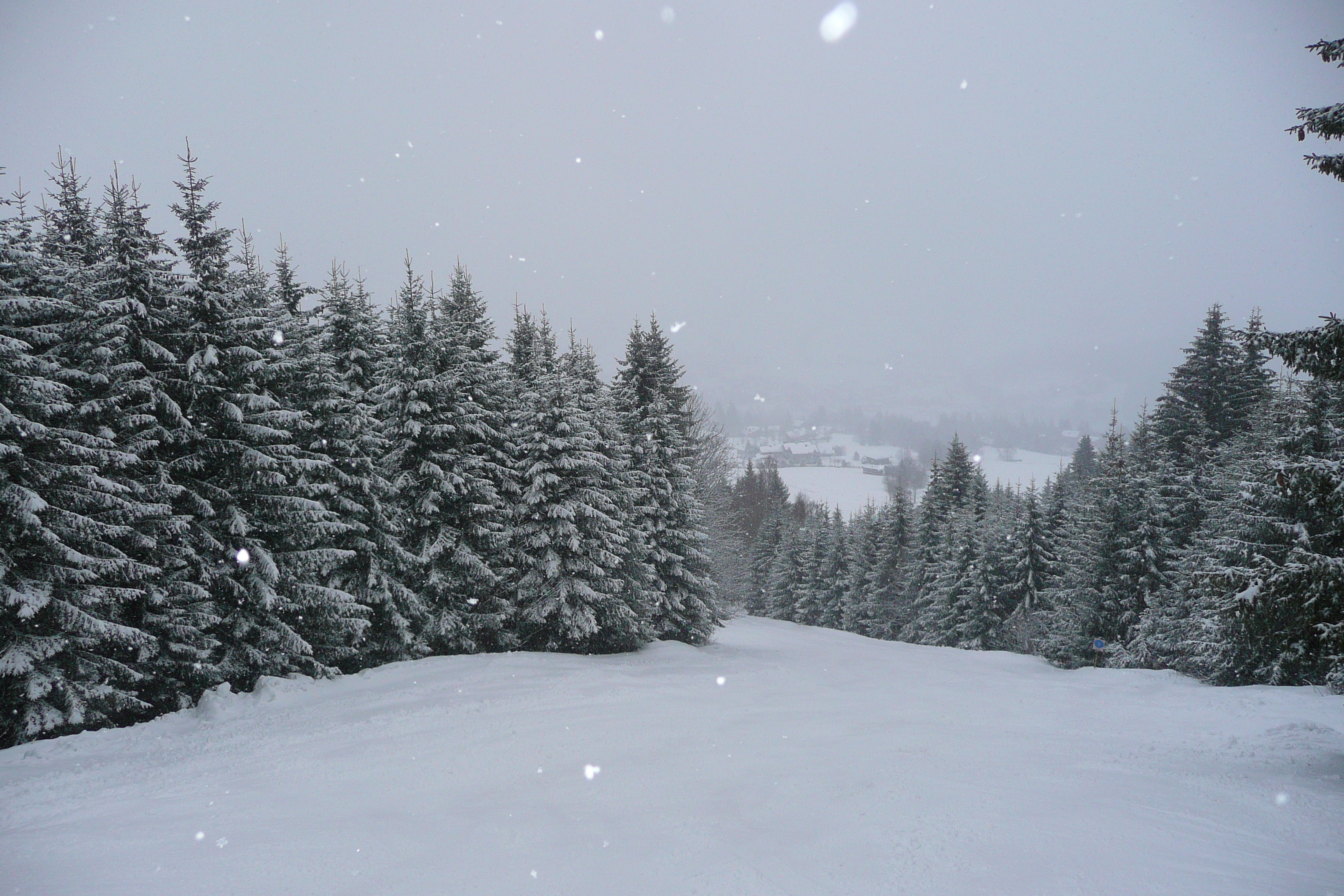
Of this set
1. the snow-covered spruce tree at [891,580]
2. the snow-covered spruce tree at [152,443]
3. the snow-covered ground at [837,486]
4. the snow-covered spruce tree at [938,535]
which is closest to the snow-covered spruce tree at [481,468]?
the snow-covered spruce tree at [152,443]

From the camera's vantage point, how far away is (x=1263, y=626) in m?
7.65

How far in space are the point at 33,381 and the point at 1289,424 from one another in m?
33.3

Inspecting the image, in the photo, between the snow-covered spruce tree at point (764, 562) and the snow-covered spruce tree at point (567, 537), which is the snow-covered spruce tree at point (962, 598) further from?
the snow-covered spruce tree at point (567, 537)

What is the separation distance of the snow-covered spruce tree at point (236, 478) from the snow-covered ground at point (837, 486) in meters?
95.5

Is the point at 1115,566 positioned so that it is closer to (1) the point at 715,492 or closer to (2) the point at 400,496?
(1) the point at 715,492

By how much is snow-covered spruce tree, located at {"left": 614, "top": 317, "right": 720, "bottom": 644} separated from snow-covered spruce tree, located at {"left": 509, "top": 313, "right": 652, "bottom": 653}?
6.96 ft

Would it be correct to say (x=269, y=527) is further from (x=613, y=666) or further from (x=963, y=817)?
(x=963, y=817)

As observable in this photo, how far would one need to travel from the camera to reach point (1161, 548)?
25.3 meters

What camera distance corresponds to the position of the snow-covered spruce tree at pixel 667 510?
22.8 metres

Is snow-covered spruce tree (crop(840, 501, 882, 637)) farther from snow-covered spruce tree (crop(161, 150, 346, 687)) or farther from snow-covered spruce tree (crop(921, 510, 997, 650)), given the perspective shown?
snow-covered spruce tree (crop(161, 150, 346, 687))

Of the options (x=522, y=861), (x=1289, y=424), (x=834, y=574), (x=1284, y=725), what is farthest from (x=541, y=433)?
(x=834, y=574)

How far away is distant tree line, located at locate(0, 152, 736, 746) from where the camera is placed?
1098 centimetres

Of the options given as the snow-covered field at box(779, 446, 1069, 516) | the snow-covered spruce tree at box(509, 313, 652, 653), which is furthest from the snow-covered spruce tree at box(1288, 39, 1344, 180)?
the snow-covered field at box(779, 446, 1069, 516)

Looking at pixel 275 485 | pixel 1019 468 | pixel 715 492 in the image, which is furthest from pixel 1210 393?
pixel 1019 468
